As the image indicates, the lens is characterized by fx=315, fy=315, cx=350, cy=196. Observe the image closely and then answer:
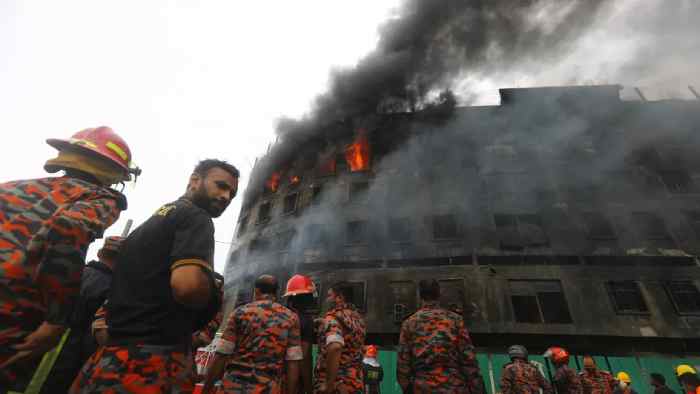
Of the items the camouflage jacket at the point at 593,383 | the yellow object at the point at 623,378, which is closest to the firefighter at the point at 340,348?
the camouflage jacket at the point at 593,383

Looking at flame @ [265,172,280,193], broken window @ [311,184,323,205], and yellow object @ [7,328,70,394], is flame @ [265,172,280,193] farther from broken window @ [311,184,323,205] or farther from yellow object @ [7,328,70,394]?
yellow object @ [7,328,70,394]

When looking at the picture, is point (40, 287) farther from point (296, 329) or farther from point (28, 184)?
point (296, 329)

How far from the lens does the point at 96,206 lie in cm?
174

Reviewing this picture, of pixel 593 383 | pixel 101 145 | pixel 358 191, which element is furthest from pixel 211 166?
pixel 358 191

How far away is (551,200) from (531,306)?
7.03m

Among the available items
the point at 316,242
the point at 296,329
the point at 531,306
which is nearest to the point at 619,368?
the point at 531,306

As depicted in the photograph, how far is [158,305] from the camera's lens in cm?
161

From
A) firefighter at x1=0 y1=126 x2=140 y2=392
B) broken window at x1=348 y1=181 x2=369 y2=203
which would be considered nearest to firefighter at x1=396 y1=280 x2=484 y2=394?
firefighter at x1=0 y1=126 x2=140 y2=392

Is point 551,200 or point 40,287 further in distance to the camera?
point 551,200

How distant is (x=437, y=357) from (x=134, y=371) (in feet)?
9.08

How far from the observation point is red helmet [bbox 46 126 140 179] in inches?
76.7

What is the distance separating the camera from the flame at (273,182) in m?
27.5

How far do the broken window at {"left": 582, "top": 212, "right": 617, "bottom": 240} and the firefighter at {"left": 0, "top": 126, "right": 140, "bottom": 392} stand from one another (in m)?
22.3

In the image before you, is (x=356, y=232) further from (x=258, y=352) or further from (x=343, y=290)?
(x=258, y=352)
